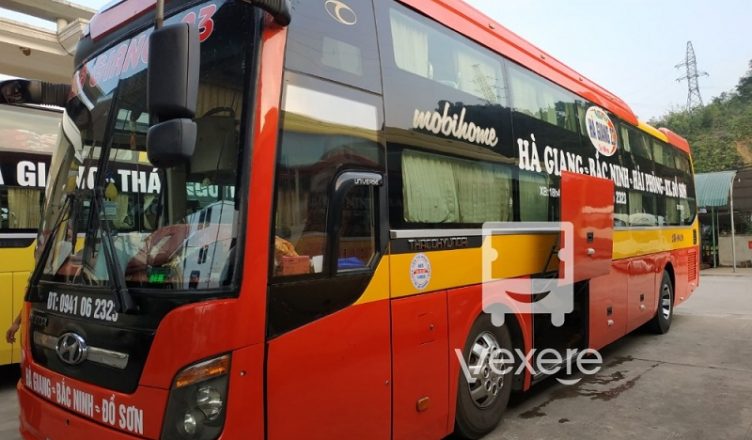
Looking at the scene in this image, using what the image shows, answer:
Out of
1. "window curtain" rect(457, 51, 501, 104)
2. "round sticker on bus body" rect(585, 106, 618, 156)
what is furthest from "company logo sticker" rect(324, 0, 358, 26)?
"round sticker on bus body" rect(585, 106, 618, 156)

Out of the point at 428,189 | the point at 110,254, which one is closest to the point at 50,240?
the point at 110,254

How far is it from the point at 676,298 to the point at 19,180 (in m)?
9.63

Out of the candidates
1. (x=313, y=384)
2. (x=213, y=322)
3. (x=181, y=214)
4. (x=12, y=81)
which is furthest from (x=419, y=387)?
(x=12, y=81)

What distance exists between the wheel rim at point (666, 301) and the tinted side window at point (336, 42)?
23.2 feet

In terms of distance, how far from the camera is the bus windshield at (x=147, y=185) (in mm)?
2375

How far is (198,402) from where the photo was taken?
2.28 m

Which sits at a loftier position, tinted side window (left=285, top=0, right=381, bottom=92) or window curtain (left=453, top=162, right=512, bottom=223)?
tinted side window (left=285, top=0, right=381, bottom=92)

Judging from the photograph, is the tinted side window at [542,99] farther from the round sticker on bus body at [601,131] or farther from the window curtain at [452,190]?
the window curtain at [452,190]

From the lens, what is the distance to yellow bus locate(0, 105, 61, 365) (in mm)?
5691

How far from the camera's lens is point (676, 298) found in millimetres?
8898

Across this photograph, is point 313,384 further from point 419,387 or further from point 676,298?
point 676,298

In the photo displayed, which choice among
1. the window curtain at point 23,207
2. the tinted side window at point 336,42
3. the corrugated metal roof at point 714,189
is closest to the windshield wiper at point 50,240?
the tinted side window at point 336,42

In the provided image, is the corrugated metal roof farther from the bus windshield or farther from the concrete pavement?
the bus windshield

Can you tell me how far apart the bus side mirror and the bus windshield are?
0.26 meters
